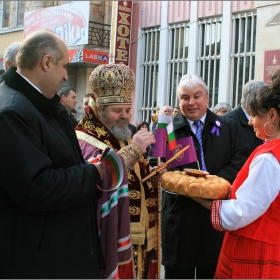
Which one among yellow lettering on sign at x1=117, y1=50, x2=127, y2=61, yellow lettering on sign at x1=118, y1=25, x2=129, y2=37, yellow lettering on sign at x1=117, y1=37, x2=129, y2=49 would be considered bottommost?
yellow lettering on sign at x1=117, y1=50, x2=127, y2=61

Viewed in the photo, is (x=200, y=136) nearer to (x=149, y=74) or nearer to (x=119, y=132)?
(x=119, y=132)

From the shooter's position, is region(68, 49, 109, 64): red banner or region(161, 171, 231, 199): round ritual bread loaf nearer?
region(161, 171, 231, 199): round ritual bread loaf

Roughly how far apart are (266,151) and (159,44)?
488 inches

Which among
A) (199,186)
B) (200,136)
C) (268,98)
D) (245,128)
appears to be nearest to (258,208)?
(199,186)

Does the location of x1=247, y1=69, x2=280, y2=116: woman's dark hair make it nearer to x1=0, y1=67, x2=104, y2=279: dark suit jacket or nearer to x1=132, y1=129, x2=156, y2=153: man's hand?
x1=132, y1=129, x2=156, y2=153: man's hand

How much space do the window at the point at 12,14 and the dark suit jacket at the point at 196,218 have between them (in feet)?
60.7

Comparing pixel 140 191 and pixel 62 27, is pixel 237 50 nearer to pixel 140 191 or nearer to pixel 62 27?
pixel 62 27

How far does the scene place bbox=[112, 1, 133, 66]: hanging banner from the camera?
14617mm

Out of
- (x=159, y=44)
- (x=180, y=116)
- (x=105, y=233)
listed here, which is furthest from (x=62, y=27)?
(x=105, y=233)

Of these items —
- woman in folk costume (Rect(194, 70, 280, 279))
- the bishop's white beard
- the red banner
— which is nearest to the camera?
woman in folk costume (Rect(194, 70, 280, 279))

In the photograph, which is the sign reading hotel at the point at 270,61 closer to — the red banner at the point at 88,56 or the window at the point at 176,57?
the window at the point at 176,57

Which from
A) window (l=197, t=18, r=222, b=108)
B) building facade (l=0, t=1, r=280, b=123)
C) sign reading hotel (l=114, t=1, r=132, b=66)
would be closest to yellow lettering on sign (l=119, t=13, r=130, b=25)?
sign reading hotel (l=114, t=1, r=132, b=66)

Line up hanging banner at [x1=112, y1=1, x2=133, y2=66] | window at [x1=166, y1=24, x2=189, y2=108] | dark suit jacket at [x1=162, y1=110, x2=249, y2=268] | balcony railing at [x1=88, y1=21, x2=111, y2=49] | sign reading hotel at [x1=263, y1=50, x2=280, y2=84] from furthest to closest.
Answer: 1. balcony railing at [x1=88, y1=21, x2=111, y2=49]
2. hanging banner at [x1=112, y1=1, x2=133, y2=66]
3. window at [x1=166, y1=24, x2=189, y2=108]
4. sign reading hotel at [x1=263, y1=50, x2=280, y2=84]
5. dark suit jacket at [x1=162, y1=110, x2=249, y2=268]

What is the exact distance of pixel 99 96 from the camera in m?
3.12
